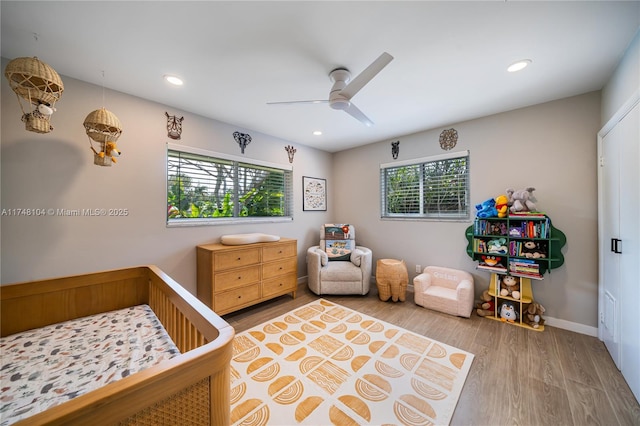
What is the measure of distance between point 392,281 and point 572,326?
1.87 m

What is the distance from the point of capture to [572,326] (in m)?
2.46

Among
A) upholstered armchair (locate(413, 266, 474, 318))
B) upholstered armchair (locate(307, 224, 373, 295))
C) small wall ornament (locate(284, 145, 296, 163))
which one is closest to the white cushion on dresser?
upholstered armchair (locate(307, 224, 373, 295))

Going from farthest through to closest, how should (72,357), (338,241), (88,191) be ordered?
(338,241)
(88,191)
(72,357)

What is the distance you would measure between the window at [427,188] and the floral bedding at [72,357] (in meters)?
3.46

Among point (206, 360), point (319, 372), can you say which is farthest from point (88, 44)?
point (319, 372)

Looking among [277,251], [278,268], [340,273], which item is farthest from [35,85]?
[340,273]

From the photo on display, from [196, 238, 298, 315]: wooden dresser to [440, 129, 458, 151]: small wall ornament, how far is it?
8.60 feet

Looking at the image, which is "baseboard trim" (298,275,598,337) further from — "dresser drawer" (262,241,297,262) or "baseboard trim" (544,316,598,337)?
"dresser drawer" (262,241,297,262)

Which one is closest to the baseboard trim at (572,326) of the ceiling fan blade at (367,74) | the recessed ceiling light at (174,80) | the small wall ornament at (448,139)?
the small wall ornament at (448,139)

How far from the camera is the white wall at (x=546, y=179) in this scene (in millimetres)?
2393

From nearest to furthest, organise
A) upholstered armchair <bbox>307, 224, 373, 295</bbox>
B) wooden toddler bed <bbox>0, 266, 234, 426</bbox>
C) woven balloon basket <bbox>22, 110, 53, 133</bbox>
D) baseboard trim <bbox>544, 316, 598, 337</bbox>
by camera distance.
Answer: wooden toddler bed <bbox>0, 266, 234, 426</bbox>, woven balloon basket <bbox>22, 110, 53, 133</bbox>, baseboard trim <bbox>544, 316, 598, 337</bbox>, upholstered armchair <bbox>307, 224, 373, 295</bbox>

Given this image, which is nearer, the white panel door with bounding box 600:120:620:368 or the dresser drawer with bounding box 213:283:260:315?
the white panel door with bounding box 600:120:620:368

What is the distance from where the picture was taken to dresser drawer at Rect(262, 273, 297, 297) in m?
3.10

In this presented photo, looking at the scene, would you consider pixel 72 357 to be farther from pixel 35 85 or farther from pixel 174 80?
pixel 174 80
